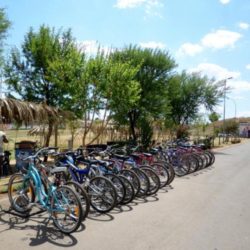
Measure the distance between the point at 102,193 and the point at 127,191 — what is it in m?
0.80

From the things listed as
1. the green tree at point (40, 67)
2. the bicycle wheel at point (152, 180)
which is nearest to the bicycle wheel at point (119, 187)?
the bicycle wheel at point (152, 180)

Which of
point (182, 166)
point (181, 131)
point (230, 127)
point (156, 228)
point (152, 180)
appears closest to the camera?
point (156, 228)

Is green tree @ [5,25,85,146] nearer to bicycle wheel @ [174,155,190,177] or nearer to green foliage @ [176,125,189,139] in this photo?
bicycle wheel @ [174,155,190,177]

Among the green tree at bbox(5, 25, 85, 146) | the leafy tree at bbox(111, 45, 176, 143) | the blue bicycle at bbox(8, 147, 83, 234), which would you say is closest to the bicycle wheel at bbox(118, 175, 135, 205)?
the blue bicycle at bbox(8, 147, 83, 234)

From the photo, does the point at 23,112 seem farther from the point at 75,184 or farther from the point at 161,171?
the point at 75,184

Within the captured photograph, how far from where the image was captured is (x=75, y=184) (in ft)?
19.0

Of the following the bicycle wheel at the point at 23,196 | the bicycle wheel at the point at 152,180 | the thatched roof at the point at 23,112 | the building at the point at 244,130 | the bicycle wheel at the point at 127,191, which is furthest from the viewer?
the building at the point at 244,130

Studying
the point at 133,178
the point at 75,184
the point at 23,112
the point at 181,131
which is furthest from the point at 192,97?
the point at 75,184

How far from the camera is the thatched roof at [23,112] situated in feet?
35.8

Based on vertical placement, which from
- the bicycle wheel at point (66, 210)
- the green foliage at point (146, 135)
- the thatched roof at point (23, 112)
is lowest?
the bicycle wheel at point (66, 210)

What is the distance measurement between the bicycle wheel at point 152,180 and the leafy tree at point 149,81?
11706mm

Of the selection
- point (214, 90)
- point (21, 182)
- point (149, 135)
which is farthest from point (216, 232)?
point (214, 90)

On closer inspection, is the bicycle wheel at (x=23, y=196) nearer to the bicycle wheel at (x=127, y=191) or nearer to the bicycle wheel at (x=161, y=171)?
the bicycle wheel at (x=127, y=191)

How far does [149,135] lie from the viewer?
1878 cm
